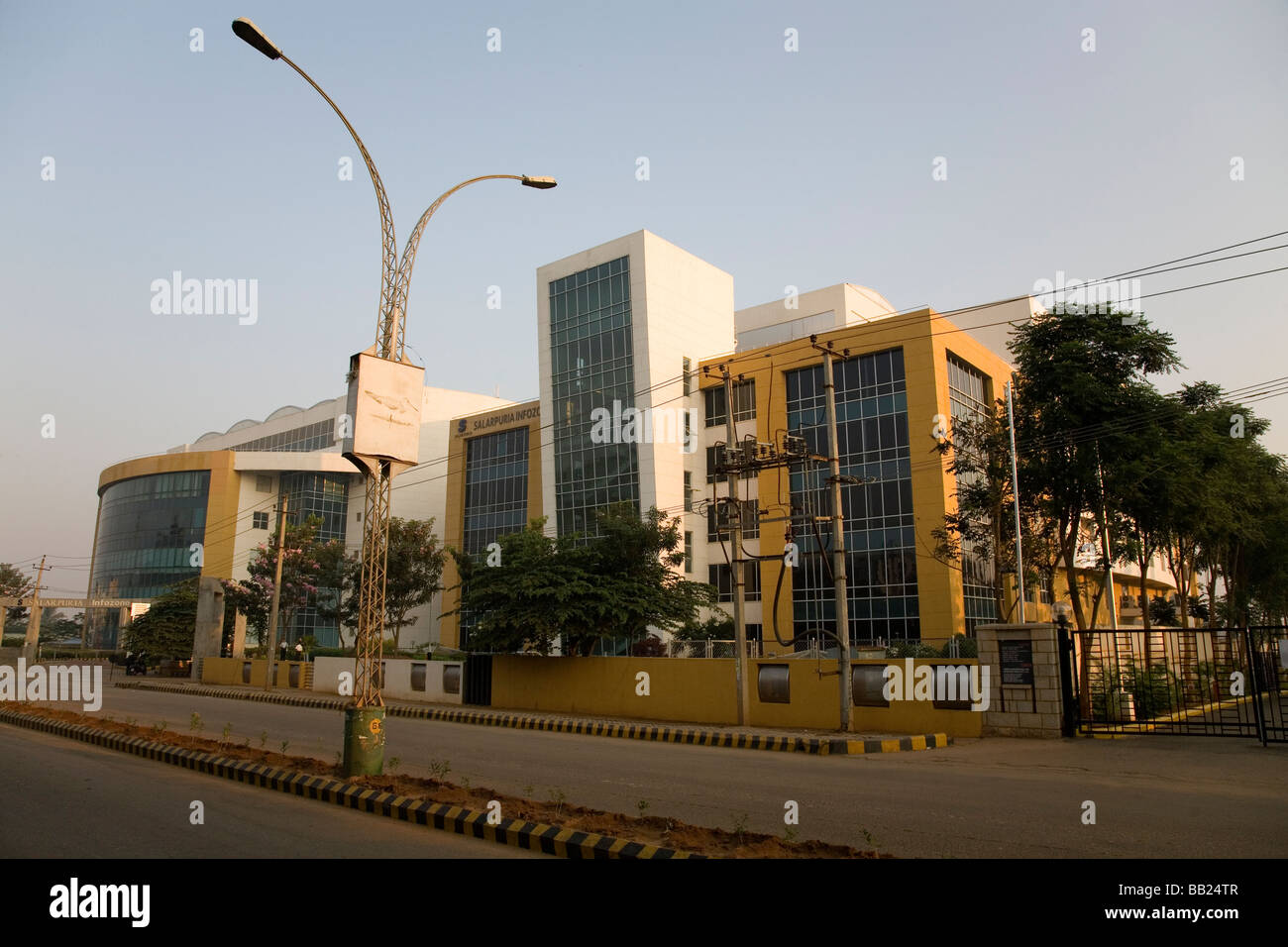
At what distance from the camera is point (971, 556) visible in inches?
1581

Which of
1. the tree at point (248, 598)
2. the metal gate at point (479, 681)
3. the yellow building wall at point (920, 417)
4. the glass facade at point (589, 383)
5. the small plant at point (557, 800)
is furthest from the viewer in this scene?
the glass facade at point (589, 383)

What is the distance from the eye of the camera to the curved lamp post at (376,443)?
35.7ft

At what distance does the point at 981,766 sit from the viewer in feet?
43.3

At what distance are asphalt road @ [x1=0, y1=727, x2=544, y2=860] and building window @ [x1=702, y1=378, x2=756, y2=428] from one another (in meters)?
35.0

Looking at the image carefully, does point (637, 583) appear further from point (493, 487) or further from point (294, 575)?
point (493, 487)

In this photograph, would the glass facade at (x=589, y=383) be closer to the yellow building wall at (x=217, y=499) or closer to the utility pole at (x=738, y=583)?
the utility pole at (x=738, y=583)

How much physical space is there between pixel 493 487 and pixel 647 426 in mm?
15267

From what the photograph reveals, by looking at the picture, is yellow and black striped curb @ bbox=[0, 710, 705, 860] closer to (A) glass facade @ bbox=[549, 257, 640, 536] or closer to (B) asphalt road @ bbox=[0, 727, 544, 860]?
Answer: (B) asphalt road @ bbox=[0, 727, 544, 860]

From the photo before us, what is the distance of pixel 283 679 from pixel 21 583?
56.1 meters

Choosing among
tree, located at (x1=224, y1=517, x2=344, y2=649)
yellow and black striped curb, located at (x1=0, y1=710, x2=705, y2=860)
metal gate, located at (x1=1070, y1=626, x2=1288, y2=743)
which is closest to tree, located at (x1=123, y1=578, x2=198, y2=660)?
tree, located at (x1=224, y1=517, x2=344, y2=649)

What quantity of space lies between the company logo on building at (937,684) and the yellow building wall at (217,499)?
6579 centimetres

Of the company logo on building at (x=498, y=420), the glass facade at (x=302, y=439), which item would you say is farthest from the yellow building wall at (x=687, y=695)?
the glass facade at (x=302, y=439)

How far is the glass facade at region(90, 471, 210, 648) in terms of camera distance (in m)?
73.6
